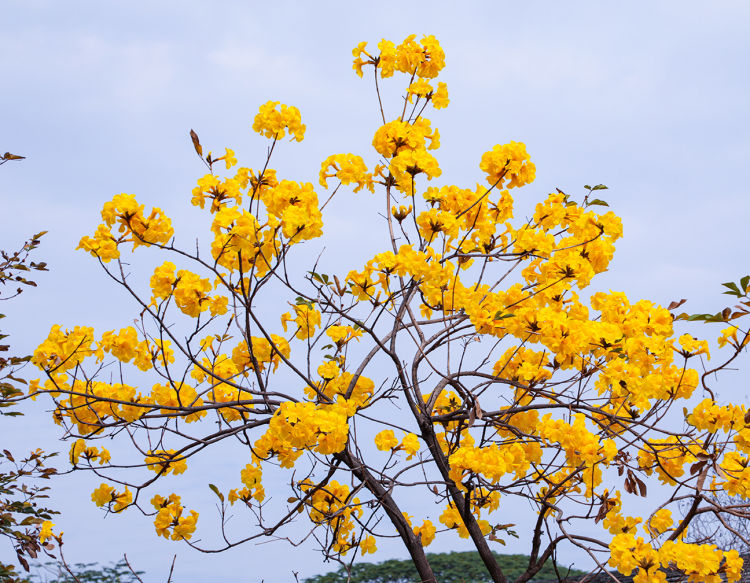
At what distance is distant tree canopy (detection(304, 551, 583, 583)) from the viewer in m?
6.31

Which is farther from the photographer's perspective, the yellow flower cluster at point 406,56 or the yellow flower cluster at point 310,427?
the yellow flower cluster at point 406,56

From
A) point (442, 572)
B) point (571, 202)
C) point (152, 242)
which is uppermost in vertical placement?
point (571, 202)

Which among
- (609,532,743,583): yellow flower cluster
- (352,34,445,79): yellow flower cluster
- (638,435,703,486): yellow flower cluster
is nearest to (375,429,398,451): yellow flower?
(609,532,743,583): yellow flower cluster

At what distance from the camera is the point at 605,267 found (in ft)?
10.1

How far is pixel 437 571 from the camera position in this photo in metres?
6.67

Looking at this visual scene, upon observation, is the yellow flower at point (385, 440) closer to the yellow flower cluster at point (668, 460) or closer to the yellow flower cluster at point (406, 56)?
the yellow flower cluster at point (668, 460)

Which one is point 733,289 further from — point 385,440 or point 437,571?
point 437,571

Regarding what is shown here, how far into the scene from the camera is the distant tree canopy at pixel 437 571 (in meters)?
6.31

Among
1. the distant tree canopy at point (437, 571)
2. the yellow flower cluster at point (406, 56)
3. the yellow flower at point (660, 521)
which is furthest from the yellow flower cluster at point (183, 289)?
the distant tree canopy at point (437, 571)

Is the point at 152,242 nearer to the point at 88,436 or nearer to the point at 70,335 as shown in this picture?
the point at 70,335

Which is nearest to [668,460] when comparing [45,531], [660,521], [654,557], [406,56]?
[660,521]

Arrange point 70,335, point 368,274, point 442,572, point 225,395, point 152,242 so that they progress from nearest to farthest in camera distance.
Result: point 152,242
point 368,274
point 70,335
point 225,395
point 442,572

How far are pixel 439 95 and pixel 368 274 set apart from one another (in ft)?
3.31

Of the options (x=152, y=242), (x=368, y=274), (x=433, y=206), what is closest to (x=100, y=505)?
(x=152, y=242)
